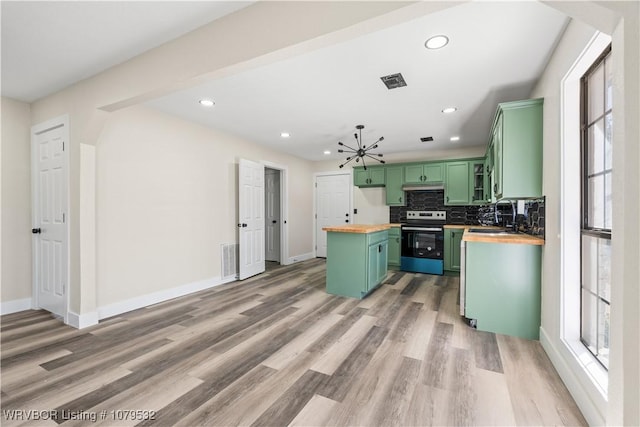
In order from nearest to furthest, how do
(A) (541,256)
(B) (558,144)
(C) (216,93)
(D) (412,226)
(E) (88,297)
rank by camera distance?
(B) (558,144), (A) (541,256), (E) (88,297), (C) (216,93), (D) (412,226)

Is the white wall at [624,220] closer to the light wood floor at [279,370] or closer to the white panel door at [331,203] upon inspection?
the light wood floor at [279,370]

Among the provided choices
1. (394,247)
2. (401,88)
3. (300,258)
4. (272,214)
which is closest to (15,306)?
(272,214)

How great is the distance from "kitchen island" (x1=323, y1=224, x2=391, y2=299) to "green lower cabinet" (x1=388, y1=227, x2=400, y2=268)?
1526mm

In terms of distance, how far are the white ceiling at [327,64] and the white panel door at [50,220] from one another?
57cm

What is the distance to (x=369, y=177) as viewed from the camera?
19.1ft

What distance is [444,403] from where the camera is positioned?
1.59m

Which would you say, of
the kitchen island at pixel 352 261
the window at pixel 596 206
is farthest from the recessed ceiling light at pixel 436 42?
the kitchen island at pixel 352 261

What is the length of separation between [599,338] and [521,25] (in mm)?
2068

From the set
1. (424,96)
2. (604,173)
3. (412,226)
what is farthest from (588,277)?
(412,226)

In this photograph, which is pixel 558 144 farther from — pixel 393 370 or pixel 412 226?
pixel 412 226

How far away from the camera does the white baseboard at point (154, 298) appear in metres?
2.93

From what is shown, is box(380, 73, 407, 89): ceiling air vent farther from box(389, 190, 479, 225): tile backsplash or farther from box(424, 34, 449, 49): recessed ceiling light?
box(389, 190, 479, 225): tile backsplash

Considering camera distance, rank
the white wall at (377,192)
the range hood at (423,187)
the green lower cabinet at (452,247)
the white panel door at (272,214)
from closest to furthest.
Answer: the green lower cabinet at (452,247), the range hood at (423,187), the white wall at (377,192), the white panel door at (272,214)

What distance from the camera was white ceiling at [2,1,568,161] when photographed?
1.72 metres
